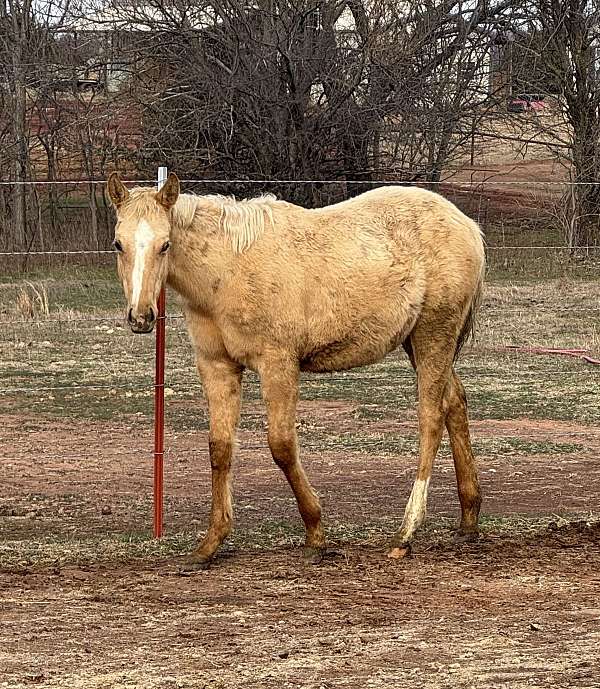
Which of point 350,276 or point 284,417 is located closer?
point 284,417

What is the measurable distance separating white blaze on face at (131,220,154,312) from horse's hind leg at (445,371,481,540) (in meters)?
1.90

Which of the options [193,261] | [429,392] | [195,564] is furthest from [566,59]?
[195,564]

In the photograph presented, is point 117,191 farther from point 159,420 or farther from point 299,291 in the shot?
point 159,420

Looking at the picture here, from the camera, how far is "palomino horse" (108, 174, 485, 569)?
614cm

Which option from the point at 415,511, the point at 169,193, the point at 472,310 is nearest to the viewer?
the point at 169,193

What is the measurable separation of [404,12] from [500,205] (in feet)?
12.6

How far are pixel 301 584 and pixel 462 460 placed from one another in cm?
142

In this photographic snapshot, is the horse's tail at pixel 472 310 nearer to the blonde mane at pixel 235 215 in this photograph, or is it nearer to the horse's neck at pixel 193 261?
the blonde mane at pixel 235 215

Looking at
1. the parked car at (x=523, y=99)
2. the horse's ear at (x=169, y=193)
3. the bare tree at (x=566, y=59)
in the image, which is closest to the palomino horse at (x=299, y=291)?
the horse's ear at (x=169, y=193)

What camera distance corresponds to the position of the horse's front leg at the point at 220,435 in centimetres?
628

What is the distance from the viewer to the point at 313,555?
6258mm

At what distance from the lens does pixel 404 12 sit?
2186 centimetres

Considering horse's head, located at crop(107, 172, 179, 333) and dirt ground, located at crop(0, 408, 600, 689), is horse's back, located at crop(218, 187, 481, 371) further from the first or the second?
dirt ground, located at crop(0, 408, 600, 689)

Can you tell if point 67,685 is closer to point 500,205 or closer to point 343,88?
point 343,88
